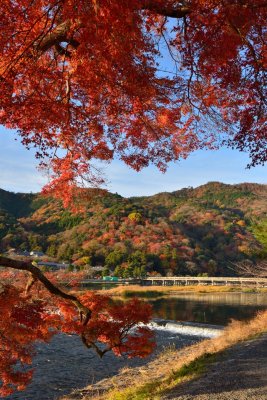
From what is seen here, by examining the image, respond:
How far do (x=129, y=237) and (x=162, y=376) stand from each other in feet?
226

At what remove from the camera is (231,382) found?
7754 mm

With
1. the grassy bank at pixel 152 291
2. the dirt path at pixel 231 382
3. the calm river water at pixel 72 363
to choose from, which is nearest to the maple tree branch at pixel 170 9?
the dirt path at pixel 231 382

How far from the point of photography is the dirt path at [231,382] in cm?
686

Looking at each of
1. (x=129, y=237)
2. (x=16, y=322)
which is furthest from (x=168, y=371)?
(x=129, y=237)

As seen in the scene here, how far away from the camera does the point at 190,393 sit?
24.0 feet

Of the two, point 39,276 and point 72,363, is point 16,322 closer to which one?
point 39,276

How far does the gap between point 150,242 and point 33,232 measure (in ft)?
89.7

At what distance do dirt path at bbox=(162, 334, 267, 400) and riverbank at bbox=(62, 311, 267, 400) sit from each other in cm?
9

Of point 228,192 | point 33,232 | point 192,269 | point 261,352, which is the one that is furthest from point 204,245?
point 261,352

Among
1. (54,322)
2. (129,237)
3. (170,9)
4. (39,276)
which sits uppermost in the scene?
(170,9)

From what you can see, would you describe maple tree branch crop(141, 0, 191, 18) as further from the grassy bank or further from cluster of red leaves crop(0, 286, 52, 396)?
the grassy bank

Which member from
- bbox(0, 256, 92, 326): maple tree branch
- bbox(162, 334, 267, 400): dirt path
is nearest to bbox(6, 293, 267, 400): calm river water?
bbox(162, 334, 267, 400): dirt path

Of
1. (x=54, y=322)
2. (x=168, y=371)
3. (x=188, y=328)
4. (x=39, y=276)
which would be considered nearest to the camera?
(x=39, y=276)

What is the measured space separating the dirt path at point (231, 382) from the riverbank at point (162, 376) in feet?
0.30
